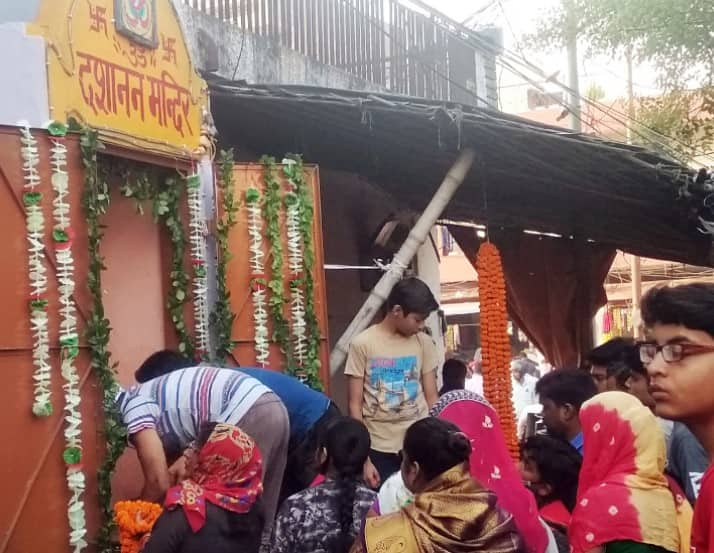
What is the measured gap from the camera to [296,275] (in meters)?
5.59

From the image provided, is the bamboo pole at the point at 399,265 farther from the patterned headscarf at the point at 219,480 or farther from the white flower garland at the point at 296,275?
the patterned headscarf at the point at 219,480

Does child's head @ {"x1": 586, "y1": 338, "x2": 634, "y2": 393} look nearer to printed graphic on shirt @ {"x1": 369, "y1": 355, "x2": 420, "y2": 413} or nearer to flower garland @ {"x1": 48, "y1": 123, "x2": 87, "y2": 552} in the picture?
printed graphic on shirt @ {"x1": 369, "y1": 355, "x2": 420, "y2": 413}

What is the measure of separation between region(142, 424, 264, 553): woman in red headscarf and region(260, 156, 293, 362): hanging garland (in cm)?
232

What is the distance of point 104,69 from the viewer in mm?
4734

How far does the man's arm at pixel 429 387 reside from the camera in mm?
5512

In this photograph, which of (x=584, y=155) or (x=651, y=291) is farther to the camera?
(x=584, y=155)

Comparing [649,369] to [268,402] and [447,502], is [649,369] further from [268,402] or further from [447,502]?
[268,402]

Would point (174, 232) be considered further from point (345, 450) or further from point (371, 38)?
point (371, 38)

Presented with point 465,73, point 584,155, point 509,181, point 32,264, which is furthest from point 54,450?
point 465,73

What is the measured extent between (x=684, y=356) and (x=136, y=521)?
2.57 m

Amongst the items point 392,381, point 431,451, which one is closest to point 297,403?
point 392,381

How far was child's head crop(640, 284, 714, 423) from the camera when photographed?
205 cm

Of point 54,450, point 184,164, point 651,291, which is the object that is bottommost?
point 54,450

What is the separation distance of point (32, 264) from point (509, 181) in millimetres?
4540
